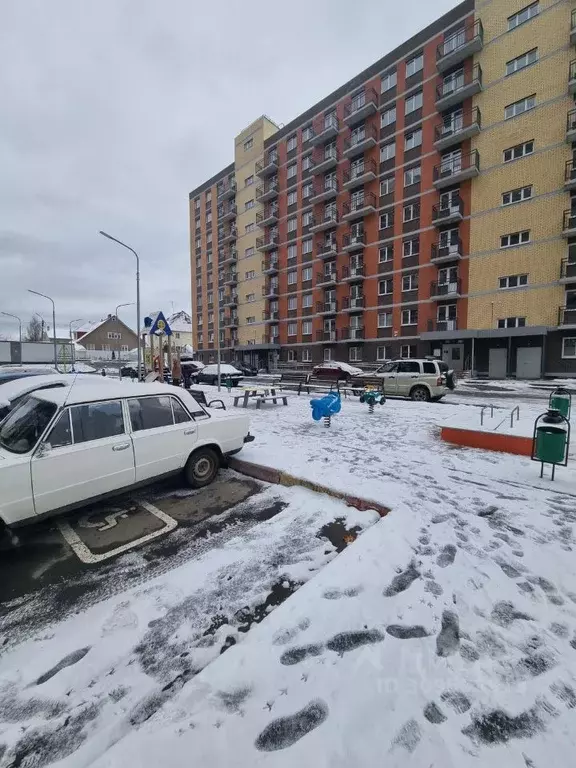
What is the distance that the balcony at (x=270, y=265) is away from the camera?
41375 millimetres

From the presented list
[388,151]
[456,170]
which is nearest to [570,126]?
[456,170]

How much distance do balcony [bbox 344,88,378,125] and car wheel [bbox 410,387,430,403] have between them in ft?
98.0

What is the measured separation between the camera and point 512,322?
25031mm

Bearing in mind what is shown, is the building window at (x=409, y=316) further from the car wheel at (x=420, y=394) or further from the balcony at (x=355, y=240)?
the car wheel at (x=420, y=394)

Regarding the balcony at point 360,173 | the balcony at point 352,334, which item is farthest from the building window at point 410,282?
the balcony at point 360,173

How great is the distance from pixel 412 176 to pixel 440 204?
3.86 meters

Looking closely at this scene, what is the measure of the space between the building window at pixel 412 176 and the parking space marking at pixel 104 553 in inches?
1313

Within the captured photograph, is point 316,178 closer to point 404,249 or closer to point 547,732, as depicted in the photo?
point 404,249

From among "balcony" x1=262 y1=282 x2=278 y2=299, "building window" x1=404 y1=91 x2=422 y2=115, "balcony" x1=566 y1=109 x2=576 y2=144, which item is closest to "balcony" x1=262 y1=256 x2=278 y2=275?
"balcony" x1=262 y1=282 x2=278 y2=299

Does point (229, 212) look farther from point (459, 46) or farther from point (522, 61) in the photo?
point (522, 61)

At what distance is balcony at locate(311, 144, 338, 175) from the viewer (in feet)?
113

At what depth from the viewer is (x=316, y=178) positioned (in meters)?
36.5

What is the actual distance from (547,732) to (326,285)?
36.1m

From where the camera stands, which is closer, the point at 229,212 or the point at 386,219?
the point at 386,219
